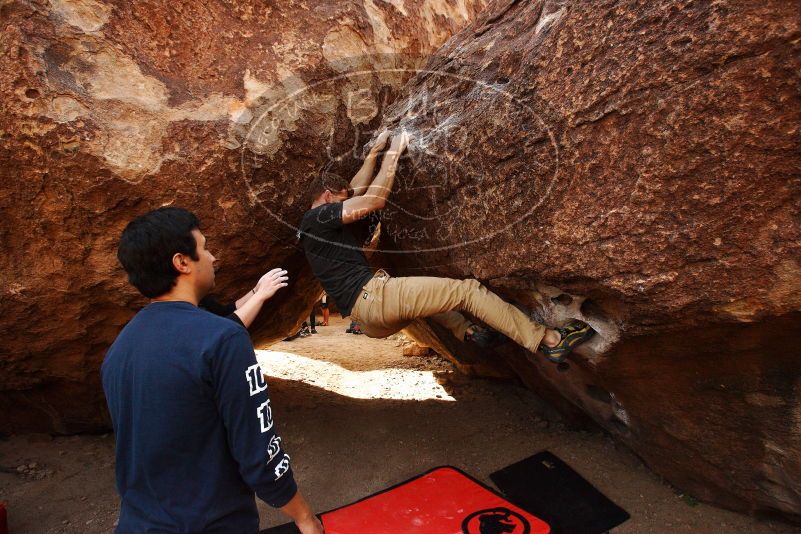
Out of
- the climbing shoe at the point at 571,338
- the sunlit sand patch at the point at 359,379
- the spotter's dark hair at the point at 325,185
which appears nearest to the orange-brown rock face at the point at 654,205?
the climbing shoe at the point at 571,338

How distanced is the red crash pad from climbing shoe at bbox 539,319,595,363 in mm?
961

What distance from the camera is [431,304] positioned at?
2.60 m

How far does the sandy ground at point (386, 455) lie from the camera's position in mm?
2869

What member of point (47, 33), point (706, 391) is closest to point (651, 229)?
point (706, 391)

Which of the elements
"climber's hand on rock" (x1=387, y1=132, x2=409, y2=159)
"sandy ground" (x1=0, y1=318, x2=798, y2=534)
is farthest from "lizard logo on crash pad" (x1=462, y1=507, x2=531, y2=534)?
"climber's hand on rock" (x1=387, y1=132, x2=409, y2=159)

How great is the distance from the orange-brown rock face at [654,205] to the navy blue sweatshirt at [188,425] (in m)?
1.47

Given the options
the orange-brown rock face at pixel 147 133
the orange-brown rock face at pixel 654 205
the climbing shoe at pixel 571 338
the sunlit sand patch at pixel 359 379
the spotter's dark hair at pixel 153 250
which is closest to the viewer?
the spotter's dark hair at pixel 153 250

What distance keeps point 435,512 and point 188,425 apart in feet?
6.26

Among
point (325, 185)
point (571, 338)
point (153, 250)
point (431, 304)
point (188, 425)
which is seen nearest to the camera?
point (188, 425)

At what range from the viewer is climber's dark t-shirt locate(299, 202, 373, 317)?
9.06ft

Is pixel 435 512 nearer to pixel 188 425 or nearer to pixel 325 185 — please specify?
pixel 188 425

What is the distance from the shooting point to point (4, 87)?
254 cm

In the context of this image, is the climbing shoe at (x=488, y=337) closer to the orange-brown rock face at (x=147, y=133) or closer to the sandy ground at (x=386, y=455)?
the sandy ground at (x=386, y=455)

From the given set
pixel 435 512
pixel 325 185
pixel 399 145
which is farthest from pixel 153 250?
pixel 435 512
